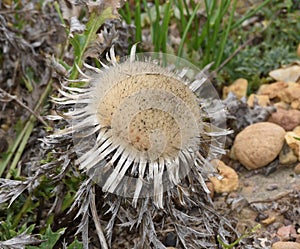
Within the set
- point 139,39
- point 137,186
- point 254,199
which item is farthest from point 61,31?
point 137,186

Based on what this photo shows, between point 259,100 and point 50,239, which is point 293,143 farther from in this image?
point 50,239

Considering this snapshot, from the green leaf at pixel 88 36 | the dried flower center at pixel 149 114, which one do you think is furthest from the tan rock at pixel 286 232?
the green leaf at pixel 88 36

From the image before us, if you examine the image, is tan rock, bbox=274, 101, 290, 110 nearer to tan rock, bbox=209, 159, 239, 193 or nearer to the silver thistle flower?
tan rock, bbox=209, 159, 239, 193

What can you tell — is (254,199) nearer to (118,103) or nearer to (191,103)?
(191,103)

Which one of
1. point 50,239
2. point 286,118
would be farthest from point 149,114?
point 286,118

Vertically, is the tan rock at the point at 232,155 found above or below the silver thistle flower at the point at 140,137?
below

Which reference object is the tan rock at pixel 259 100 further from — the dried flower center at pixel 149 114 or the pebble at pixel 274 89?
the dried flower center at pixel 149 114
